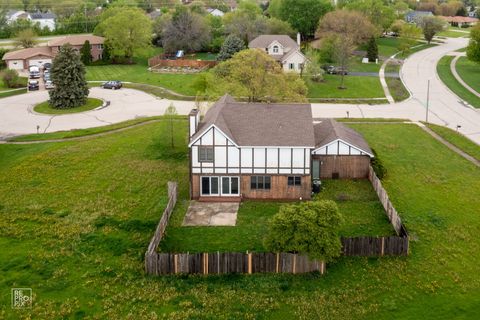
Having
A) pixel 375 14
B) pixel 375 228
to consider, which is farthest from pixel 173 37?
pixel 375 228

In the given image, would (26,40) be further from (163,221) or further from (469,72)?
(163,221)

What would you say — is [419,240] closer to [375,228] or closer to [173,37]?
[375,228]

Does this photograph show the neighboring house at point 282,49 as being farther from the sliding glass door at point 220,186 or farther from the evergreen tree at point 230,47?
the sliding glass door at point 220,186

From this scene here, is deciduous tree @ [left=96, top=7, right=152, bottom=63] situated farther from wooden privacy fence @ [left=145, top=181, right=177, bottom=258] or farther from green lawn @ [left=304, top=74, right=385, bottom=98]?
wooden privacy fence @ [left=145, top=181, right=177, bottom=258]

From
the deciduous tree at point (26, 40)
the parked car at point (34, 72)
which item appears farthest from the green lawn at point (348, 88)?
the deciduous tree at point (26, 40)

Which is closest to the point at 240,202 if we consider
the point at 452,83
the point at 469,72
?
the point at 452,83

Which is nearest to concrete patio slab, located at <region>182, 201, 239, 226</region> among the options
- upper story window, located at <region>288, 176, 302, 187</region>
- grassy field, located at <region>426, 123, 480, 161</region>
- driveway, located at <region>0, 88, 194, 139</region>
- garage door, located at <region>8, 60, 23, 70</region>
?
upper story window, located at <region>288, 176, 302, 187</region>

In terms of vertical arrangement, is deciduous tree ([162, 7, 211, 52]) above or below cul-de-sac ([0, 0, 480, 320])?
above
